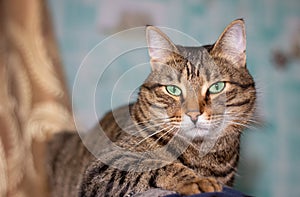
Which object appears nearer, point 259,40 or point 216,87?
point 216,87

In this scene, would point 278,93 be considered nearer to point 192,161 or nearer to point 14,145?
point 192,161

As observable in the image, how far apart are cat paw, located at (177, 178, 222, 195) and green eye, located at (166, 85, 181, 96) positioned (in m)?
0.09

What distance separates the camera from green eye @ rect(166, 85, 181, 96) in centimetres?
36

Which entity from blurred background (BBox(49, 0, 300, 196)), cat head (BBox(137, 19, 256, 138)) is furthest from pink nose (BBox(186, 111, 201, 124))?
blurred background (BBox(49, 0, 300, 196))

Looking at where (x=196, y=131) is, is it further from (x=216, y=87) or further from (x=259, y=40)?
(x=259, y=40)

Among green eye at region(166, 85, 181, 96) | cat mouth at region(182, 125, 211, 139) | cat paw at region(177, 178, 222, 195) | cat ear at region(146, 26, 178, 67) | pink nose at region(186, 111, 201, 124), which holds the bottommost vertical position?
cat paw at region(177, 178, 222, 195)

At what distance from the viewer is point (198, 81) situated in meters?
0.36

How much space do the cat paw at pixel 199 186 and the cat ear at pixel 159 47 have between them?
119 mm

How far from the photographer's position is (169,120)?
1.18 ft

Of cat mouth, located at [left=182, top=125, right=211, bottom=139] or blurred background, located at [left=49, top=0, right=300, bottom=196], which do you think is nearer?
cat mouth, located at [left=182, top=125, right=211, bottom=139]

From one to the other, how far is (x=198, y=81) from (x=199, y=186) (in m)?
0.10

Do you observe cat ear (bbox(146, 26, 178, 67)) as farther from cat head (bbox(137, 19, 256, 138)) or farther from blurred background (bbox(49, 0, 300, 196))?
blurred background (bbox(49, 0, 300, 196))

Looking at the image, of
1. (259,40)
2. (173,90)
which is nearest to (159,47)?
(173,90)

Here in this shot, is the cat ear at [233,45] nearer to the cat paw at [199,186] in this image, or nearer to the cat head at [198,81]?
the cat head at [198,81]
